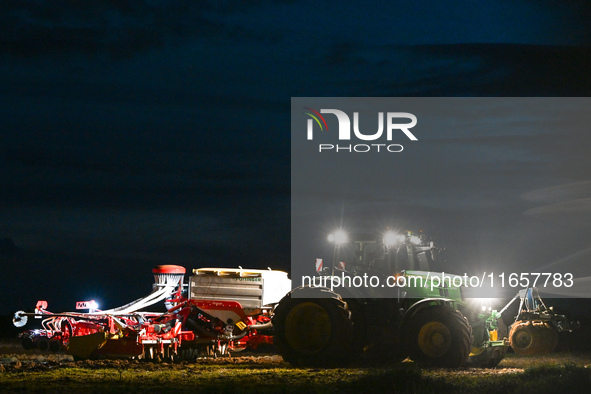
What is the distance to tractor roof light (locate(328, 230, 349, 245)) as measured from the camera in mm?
16844

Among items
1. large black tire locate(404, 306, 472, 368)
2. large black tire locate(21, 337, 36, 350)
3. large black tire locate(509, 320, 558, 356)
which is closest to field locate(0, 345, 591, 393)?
large black tire locate(404, 306, 472, 368)

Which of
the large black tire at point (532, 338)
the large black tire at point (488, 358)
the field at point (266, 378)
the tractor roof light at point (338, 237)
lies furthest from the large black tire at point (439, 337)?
the large black tire at point (532, 338)

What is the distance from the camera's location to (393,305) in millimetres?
16359

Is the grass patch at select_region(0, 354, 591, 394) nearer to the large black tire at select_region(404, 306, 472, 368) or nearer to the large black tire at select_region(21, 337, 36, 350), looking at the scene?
the large black tire at select_region(404, 306, 472, 368)

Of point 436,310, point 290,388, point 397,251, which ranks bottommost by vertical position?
point 290,388

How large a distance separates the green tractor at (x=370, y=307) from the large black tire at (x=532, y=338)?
502 cm

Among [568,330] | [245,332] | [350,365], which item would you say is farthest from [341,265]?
[568,330]

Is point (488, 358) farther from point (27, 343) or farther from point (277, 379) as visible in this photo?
point (27, 343)

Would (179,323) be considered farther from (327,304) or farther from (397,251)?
(397,251)

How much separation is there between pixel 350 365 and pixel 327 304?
4.99ft

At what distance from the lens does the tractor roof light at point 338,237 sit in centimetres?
1684

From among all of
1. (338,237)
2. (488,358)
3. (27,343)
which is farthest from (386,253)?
(27,343)

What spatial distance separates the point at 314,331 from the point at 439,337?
2.75m

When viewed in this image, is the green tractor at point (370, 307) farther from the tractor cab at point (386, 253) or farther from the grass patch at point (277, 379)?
the grass patch at point (277, 379)
